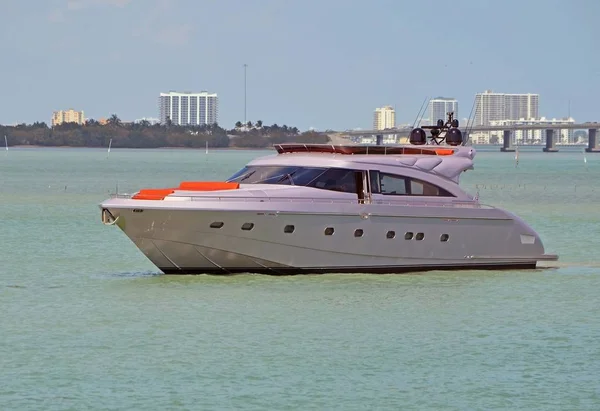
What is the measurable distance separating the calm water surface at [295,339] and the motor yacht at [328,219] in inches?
17.5


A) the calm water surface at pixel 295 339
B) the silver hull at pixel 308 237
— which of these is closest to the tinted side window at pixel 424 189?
the silver hull at pixel 308 237

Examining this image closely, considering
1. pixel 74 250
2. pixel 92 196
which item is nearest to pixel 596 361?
pixel 74 250

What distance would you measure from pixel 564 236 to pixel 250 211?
2030 cm

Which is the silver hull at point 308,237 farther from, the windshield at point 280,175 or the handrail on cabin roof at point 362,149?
the handrail on cabin roof at point 362,149

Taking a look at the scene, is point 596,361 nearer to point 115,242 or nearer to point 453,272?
point 453,272

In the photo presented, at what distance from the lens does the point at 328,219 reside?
29.6 metres

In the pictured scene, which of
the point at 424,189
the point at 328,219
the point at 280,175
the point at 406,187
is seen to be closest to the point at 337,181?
the point at 328,219

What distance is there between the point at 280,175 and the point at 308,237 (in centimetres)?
161

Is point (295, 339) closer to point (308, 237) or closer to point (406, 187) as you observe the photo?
point (308, 237)

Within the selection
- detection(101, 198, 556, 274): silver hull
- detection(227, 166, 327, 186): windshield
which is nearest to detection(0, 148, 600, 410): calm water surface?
detection(101, 198, 556, 274): silver hull

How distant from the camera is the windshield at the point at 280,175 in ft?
99.1

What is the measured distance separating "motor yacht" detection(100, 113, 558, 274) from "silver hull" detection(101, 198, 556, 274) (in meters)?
0.02

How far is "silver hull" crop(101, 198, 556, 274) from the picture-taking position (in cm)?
2891

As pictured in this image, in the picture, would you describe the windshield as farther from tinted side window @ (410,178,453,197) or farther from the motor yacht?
tinted side window @ (410,178,453,197)
